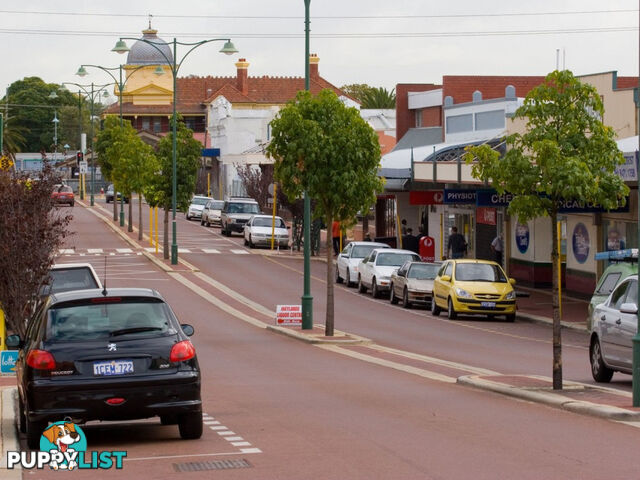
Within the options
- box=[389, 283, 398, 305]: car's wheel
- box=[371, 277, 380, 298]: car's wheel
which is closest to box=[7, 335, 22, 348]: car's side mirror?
box=[389, 283, 398, 305]: car's wheel

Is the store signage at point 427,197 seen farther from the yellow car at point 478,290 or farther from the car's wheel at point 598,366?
the car's wheel at point 598,366

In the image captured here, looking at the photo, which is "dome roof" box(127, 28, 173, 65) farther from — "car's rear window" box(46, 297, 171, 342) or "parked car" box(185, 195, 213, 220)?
"car's rear window" box(46, 297, 171, 342)

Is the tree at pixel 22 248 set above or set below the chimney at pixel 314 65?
below

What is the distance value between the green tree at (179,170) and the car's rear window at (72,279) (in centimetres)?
3025

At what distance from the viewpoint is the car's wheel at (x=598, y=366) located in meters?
19.0

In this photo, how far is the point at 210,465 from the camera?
1114cm

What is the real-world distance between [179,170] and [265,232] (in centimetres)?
591

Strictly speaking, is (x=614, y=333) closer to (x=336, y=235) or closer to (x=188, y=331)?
(x=188, y=331)

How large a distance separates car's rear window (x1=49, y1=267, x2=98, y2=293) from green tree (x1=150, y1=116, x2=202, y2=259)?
99.2 ft

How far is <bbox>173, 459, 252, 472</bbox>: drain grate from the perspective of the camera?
10977 mm

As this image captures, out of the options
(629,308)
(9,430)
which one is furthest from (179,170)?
(9,430)

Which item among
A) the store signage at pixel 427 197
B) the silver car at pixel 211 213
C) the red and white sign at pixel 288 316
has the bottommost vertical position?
the red and white sign at pixel 288 316

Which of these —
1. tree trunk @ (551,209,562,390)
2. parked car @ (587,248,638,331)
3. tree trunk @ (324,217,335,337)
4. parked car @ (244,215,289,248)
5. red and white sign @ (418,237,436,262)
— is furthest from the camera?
parked car @ (244,215,289,248)

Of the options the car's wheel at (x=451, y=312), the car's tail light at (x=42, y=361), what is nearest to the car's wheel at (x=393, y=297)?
the car's wheel at (x=451, y=312)
